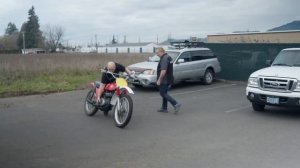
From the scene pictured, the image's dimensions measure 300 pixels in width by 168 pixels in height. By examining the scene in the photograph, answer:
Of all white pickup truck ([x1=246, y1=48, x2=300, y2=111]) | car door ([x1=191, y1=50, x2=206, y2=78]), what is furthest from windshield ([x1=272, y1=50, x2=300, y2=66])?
car door ([x1=191, y1=50, x2=206, y2=78])

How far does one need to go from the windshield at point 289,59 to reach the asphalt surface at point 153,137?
1334 millimetres

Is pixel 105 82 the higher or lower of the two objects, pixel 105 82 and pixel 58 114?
the higher

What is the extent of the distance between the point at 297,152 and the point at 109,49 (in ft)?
361

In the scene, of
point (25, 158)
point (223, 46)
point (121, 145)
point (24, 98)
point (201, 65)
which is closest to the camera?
point (25, 158)

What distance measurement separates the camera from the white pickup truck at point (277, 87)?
955 cm

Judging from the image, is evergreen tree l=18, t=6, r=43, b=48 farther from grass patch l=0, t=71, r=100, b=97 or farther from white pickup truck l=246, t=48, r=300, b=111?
white pickup truck l=246, t=48, r=300, b=111

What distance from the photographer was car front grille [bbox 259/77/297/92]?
31.5 feet

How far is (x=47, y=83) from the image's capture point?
58.2 feet

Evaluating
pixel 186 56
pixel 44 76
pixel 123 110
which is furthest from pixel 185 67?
pixel 123 110

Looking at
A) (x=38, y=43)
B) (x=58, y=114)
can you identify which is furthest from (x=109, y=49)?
(x=58, y=114)

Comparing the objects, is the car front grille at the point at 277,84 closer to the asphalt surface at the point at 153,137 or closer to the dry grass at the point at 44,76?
the asphalt surface at the point at 153,137

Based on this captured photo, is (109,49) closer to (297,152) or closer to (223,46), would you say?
(223,46)

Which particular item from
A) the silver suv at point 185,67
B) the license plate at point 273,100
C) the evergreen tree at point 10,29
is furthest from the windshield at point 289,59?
the evergreen tree at point 10,29

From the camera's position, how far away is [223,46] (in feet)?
63.7
